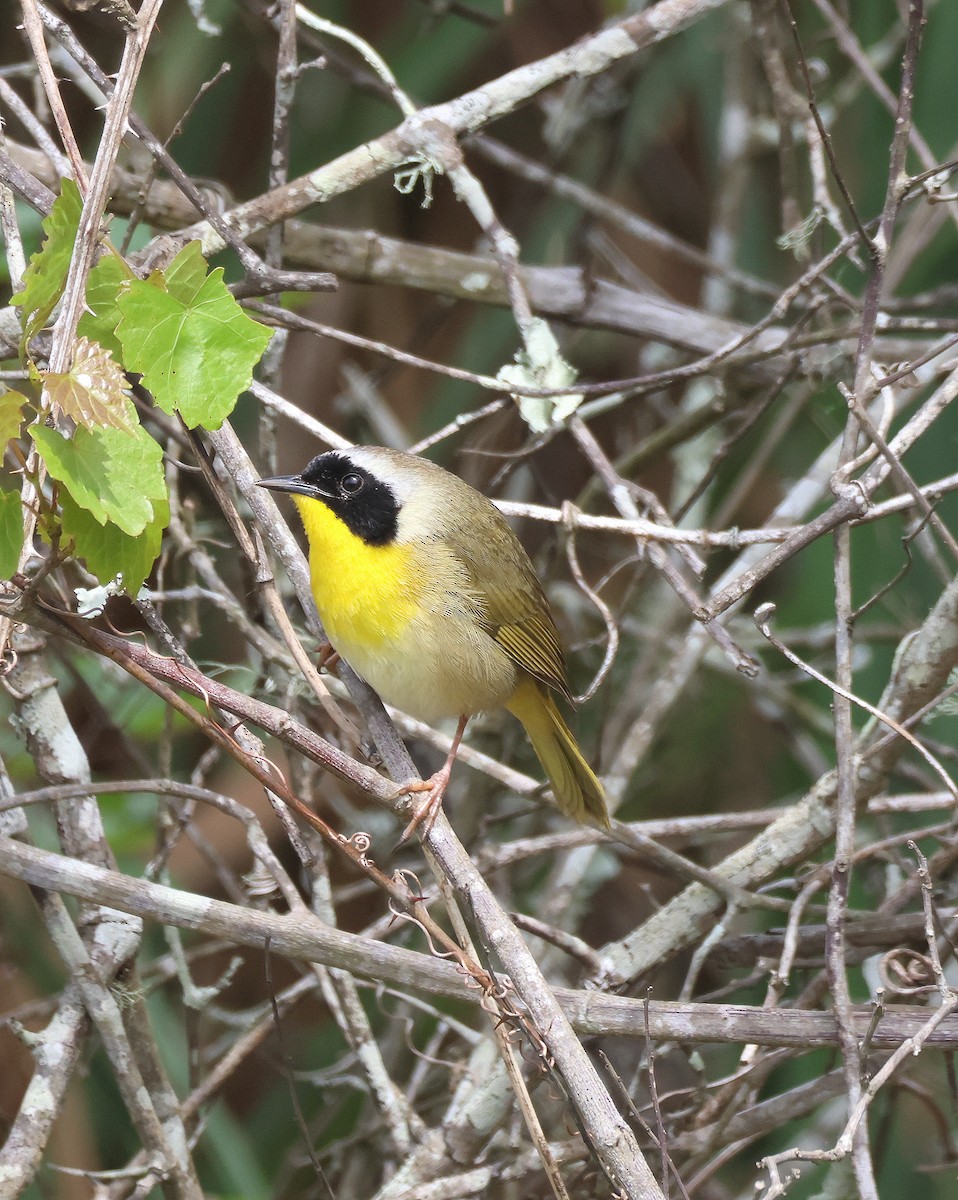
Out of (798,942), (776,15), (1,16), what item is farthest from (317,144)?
(798,942)

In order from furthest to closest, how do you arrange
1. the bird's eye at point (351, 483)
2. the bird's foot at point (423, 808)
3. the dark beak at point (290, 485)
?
1. the bird's eye at point (351, 483)
2. the dark beak at point (290, 485)
3. the bird's foot at point (423, 808)

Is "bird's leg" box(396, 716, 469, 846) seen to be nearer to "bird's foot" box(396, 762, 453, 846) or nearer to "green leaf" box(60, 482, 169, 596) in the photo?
"bird's foot" box(396, 762, 453, 846)

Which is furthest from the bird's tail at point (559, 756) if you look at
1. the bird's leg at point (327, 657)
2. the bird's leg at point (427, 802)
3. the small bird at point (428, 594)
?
the bird's leg at point (327, 657)

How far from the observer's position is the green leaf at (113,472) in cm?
164

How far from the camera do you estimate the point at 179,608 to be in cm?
333

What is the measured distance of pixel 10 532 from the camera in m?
1.72

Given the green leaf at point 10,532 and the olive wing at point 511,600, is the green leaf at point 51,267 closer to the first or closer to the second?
the green leaf at point 10,532

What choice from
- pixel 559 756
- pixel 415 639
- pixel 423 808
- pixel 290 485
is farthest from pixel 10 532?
pixel 559 756

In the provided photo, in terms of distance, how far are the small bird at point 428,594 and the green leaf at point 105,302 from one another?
0.82 metres

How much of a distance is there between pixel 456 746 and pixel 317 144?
102 inches

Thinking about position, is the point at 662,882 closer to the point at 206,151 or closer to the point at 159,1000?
the point at 159,1000

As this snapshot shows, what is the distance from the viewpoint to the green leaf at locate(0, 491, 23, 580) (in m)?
1.72

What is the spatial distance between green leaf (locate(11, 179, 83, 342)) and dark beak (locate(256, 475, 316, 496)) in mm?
858

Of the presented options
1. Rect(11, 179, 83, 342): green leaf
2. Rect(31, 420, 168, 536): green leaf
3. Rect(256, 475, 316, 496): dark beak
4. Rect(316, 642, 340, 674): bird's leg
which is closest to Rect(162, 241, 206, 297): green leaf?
Rect(11, 179, 83, 342): green leaf
